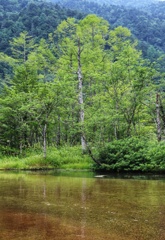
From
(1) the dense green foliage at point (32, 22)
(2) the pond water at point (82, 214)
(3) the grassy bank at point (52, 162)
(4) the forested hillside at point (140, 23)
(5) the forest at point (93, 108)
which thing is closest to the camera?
(2) the pond water at point (82, 214)

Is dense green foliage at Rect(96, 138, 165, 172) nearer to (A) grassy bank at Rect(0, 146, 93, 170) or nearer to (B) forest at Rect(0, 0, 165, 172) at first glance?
(B) forest at Rect(0, 0, 165, 172)

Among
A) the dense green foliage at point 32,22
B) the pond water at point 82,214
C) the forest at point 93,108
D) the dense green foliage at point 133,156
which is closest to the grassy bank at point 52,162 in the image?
the forest at point 93,108

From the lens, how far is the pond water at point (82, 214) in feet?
18.9

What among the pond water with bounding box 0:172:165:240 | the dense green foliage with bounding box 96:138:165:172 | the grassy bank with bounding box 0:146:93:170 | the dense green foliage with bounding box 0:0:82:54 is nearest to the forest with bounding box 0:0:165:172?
the dense green foliage with bounding box 96:138:165:172

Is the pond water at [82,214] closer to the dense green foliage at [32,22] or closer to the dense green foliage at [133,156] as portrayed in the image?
the dense green foliage at [133,156]

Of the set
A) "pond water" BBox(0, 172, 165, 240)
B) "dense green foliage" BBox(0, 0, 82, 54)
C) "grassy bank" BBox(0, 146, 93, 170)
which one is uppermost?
"dense green foliage" BBox(0, 0, 82, 54)

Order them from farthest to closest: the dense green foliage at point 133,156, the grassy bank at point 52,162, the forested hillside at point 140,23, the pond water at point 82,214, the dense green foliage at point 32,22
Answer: the forested hillside at point 140,23, the dense green foliage at point 32,22, the grassy bank at point 52,162, the dense green foliage at point 133,156, the pond water at point 82,214

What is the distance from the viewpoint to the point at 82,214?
23.9 feet

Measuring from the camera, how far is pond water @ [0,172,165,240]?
18.9 feet

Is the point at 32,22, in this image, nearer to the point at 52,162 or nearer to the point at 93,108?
the point at 93,108

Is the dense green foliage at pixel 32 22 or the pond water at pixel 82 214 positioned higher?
the dense green foliage at pixel 32 22

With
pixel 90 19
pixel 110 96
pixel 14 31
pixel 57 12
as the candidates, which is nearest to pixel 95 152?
pixel 110 96

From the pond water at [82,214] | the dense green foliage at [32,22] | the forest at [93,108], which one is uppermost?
the dense green foliage at [32,22]

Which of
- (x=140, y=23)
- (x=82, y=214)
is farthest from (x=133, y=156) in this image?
(x=140, y=23)
